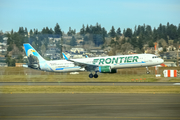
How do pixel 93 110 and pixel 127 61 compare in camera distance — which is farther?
pixel 127 61

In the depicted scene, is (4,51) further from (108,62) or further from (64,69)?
(108,62)

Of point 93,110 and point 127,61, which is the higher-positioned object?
point 127,61

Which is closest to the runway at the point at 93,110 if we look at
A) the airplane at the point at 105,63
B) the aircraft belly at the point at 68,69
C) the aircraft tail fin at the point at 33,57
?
the airplane at the point at 105,63

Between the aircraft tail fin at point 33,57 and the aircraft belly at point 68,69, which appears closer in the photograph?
the aircraft belly at point 68,69

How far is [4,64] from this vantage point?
53438 millimetres

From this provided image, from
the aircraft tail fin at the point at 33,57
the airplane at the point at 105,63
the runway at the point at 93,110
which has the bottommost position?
the runway at the point at 93,110

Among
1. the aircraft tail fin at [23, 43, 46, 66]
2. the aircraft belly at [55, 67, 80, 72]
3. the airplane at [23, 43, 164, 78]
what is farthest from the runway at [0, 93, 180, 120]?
the aircraft tail fin at [23, 43, 46, 66]

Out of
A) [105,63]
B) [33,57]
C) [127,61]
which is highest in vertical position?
[33,57]

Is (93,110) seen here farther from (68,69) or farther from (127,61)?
(68,69)

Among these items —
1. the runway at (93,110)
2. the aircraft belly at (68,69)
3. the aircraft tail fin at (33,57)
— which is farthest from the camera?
the aircraft tail fin at (33,57)

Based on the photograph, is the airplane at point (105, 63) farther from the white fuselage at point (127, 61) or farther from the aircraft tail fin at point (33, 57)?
the aircraft tail fin at point (33, 57)

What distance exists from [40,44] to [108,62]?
19.0m

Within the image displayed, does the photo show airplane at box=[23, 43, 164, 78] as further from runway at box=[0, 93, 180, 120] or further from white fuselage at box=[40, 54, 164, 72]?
runway at box=[0, 93, 180, 120]

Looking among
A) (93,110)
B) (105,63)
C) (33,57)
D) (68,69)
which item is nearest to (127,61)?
(105,63)
